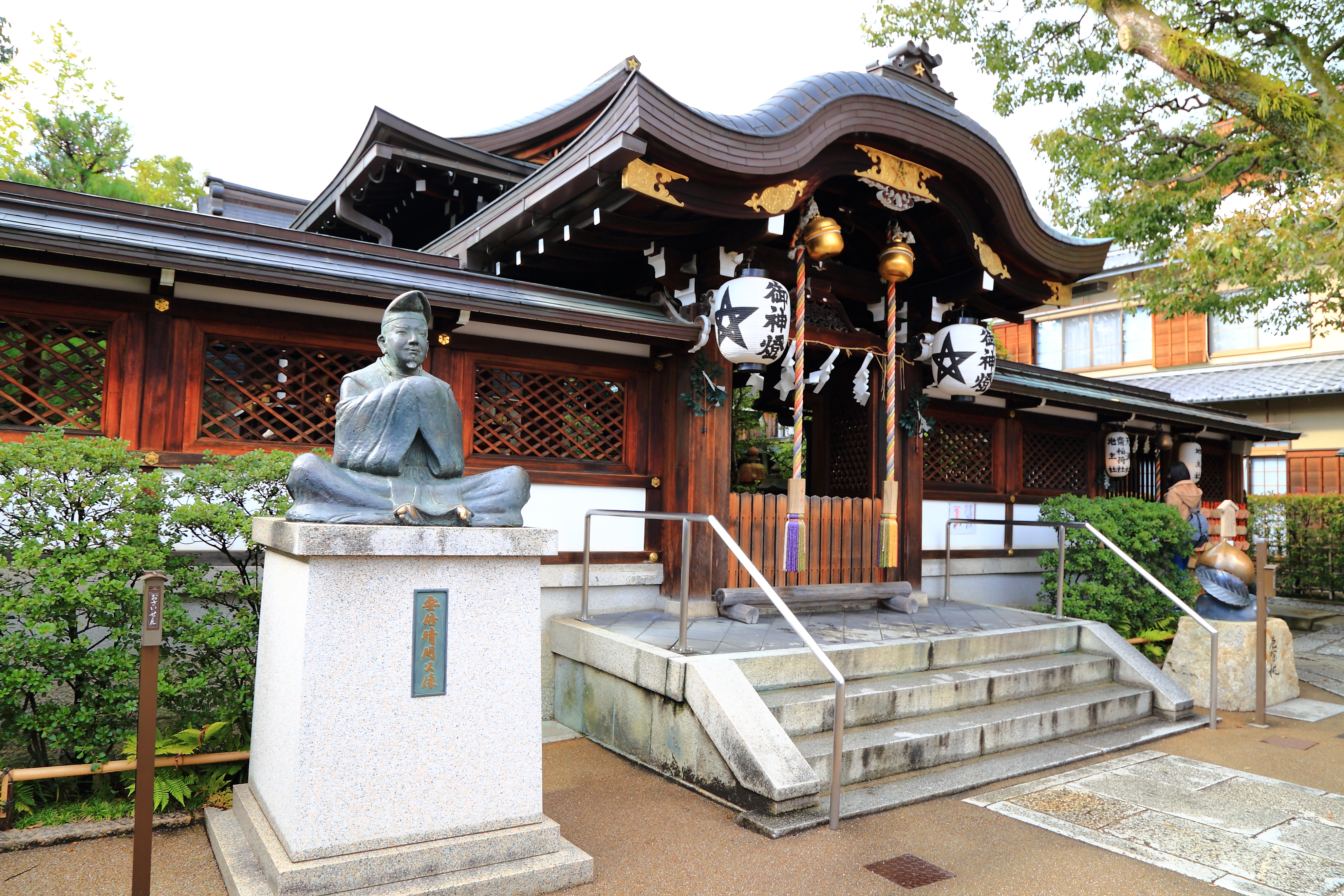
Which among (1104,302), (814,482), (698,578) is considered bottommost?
(698,578)

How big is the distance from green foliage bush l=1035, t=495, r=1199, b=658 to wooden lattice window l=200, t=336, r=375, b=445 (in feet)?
24.3

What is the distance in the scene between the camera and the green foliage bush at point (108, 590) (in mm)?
4082

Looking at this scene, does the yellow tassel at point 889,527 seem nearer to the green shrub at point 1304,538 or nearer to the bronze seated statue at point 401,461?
the bronze seated statue at point 401,461

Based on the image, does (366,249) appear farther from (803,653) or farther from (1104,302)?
(1104,302)

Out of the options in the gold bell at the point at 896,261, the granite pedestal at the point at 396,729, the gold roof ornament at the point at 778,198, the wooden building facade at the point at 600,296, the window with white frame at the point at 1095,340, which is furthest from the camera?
the window with white frame at the point at 1095,340

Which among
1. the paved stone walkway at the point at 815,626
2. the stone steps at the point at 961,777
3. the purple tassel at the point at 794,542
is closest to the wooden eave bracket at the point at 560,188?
the purple tassel at the point at 794,542

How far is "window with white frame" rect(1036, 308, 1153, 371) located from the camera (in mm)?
19938

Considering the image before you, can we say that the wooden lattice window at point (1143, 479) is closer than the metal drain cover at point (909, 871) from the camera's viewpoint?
No

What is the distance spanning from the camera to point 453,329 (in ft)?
21.1

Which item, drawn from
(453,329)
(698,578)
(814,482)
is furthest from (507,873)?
(814,482)

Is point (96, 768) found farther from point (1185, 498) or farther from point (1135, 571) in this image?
point (1185, 498)

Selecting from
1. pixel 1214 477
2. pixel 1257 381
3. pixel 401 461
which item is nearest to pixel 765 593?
pixel 401 461

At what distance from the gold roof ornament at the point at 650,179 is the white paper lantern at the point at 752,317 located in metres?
0.91

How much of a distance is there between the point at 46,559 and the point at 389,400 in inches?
80.5
